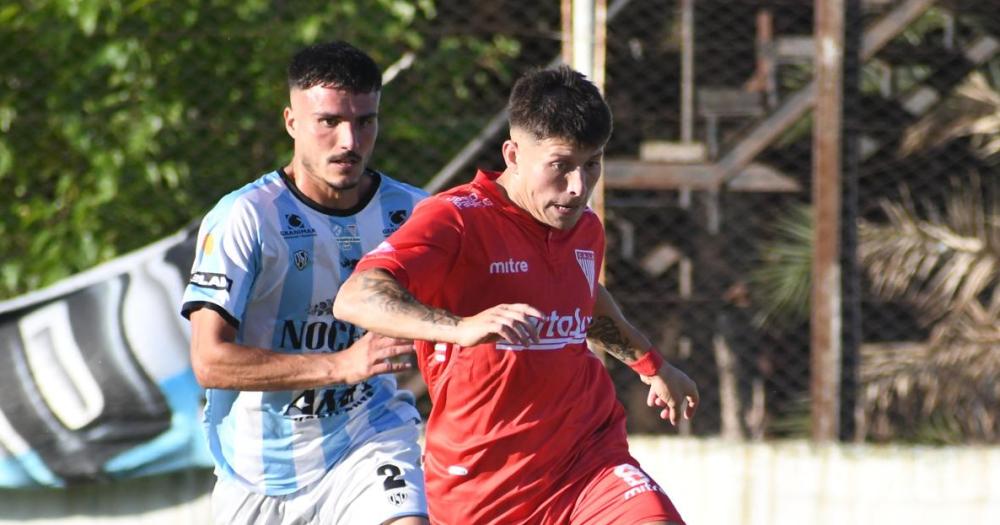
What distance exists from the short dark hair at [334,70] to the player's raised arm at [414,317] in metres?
0.85

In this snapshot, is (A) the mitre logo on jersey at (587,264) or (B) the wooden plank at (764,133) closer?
(A) the mitre logo on jersey at (587,264)

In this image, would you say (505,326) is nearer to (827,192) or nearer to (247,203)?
(247,203)

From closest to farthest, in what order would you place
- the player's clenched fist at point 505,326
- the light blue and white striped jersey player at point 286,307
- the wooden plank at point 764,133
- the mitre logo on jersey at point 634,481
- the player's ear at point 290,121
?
the player's clenched fist at point 505,326 < the mitre logo on jersey at point 634,481 < the light blue and white striped jersey player at point 286,307 < the player's ear at point 290,121 < the wooden plank at point 764,133

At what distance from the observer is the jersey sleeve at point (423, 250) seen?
11.8 feet

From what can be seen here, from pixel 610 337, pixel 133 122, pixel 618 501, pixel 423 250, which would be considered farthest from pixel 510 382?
pixel 133 122

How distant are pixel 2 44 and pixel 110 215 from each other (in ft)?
3.30

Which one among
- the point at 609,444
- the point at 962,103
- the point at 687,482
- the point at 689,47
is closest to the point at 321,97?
the point at 609,444

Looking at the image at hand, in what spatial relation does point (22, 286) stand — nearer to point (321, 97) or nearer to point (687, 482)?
point (687, 482)

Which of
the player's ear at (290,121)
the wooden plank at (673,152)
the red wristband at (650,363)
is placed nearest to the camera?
the player's ear at (290,121)

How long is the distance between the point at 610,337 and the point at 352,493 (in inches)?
35.4

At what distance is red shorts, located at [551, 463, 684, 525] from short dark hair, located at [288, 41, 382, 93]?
124 centimetres

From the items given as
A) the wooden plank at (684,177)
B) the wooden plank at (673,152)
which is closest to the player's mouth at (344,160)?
the wooden plank at (684,177)

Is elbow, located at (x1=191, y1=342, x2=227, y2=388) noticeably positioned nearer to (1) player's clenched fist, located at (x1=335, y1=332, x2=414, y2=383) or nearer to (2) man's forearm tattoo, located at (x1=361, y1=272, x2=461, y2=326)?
(1) player's clenched fist, located at (x1=335, y1=332, x2=414, y2=383)

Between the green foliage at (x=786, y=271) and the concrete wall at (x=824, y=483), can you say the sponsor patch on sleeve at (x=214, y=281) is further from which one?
the green foliage at (x=786, y=271)
